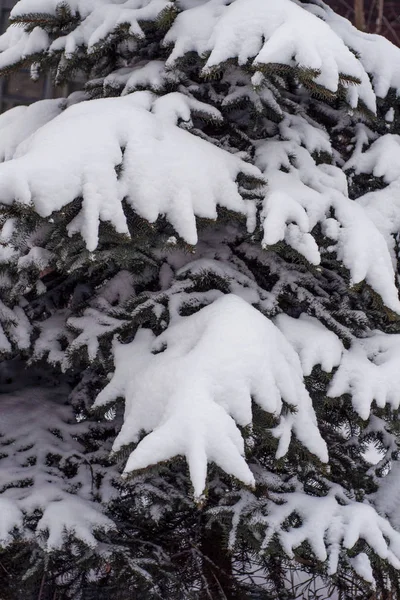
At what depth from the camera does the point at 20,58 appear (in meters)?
3.05

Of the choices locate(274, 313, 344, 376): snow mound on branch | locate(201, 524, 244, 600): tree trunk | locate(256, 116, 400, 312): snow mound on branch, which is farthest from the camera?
locate(201, 524, 244, 600): tree trunk

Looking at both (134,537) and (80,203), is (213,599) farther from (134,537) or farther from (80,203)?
(80,203)

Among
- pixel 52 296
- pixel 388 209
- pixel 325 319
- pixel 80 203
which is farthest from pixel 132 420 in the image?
pixel 388 209

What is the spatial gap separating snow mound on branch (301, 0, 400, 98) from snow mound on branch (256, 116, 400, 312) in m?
0.38

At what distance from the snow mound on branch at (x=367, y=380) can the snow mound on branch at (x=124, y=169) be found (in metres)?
0.63

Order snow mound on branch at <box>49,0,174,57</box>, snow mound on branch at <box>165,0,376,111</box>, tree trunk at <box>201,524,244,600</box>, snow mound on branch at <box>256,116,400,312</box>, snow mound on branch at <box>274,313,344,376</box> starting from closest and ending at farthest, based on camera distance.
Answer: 1. snow mound on branch at <box>165,0,376,111</box>
2. snow mound on branch at <box>256,116,400,312</box>
3. snow mound on branch at <box>274,313,344,376</box>
4. snow mound on branch at <box>49,0,174,57</box>
5. tree trunk at <box>201,524,244,600</box>

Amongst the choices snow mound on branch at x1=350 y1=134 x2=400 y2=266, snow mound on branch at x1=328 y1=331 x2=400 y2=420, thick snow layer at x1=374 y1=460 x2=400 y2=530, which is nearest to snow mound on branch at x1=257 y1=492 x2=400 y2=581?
thick snow layer at x1=374 y1=460 x2=400 y2=530

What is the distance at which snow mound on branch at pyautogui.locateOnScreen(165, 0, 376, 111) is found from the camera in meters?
2.33

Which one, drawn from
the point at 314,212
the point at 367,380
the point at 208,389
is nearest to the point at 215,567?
the point at 367,380

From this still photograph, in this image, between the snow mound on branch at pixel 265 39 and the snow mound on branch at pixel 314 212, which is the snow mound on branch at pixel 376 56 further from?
the snow mound on branch at pixel 314 212

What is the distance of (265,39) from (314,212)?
61cm

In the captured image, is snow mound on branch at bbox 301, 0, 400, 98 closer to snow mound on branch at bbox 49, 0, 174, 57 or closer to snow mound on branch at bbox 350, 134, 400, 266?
snow mound on branch at bbox 350, 134, 400, 266

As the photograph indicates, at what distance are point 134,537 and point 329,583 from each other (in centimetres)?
80

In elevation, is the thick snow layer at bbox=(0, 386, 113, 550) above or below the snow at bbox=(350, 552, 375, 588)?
below
